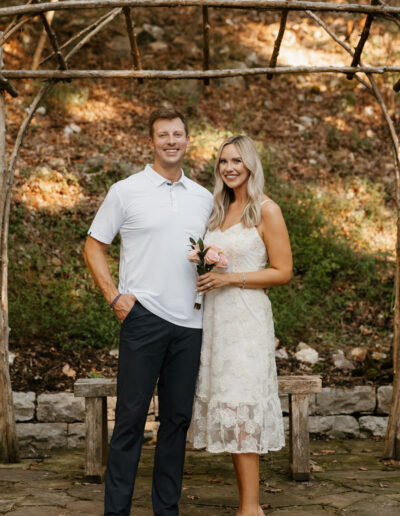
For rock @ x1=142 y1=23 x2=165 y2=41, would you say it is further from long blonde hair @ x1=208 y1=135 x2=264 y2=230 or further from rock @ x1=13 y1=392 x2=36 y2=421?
long blonde hair @ x1=208 y1=135 x2=264 y2=230

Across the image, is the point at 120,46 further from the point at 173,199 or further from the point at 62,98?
the point at 173,199

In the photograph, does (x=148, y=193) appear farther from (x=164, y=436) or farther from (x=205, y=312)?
(x=164, y=436)

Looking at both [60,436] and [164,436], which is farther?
[60,436]

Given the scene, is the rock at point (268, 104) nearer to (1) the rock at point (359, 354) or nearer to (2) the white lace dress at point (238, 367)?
(1) the rock at point (359, 354)

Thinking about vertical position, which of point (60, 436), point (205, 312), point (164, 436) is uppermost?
point (205, 312)

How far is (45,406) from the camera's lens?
18.5 feet

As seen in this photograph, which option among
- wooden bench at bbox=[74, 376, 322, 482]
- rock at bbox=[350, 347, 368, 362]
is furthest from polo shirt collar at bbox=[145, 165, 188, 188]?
rock at bbox=[350, 347, 368, 362]

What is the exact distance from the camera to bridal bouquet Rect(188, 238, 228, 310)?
11.6 ft

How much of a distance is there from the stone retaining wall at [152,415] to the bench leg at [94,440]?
1.02 m

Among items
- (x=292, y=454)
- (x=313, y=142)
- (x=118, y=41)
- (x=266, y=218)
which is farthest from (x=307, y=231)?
(x=118, y=41)

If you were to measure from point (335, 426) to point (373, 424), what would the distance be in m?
0.39

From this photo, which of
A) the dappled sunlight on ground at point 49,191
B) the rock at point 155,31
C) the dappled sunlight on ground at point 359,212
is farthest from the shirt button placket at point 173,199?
the rock at point 155,31

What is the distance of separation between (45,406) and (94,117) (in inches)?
250

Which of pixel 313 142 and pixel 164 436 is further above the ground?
pixel 313 142
